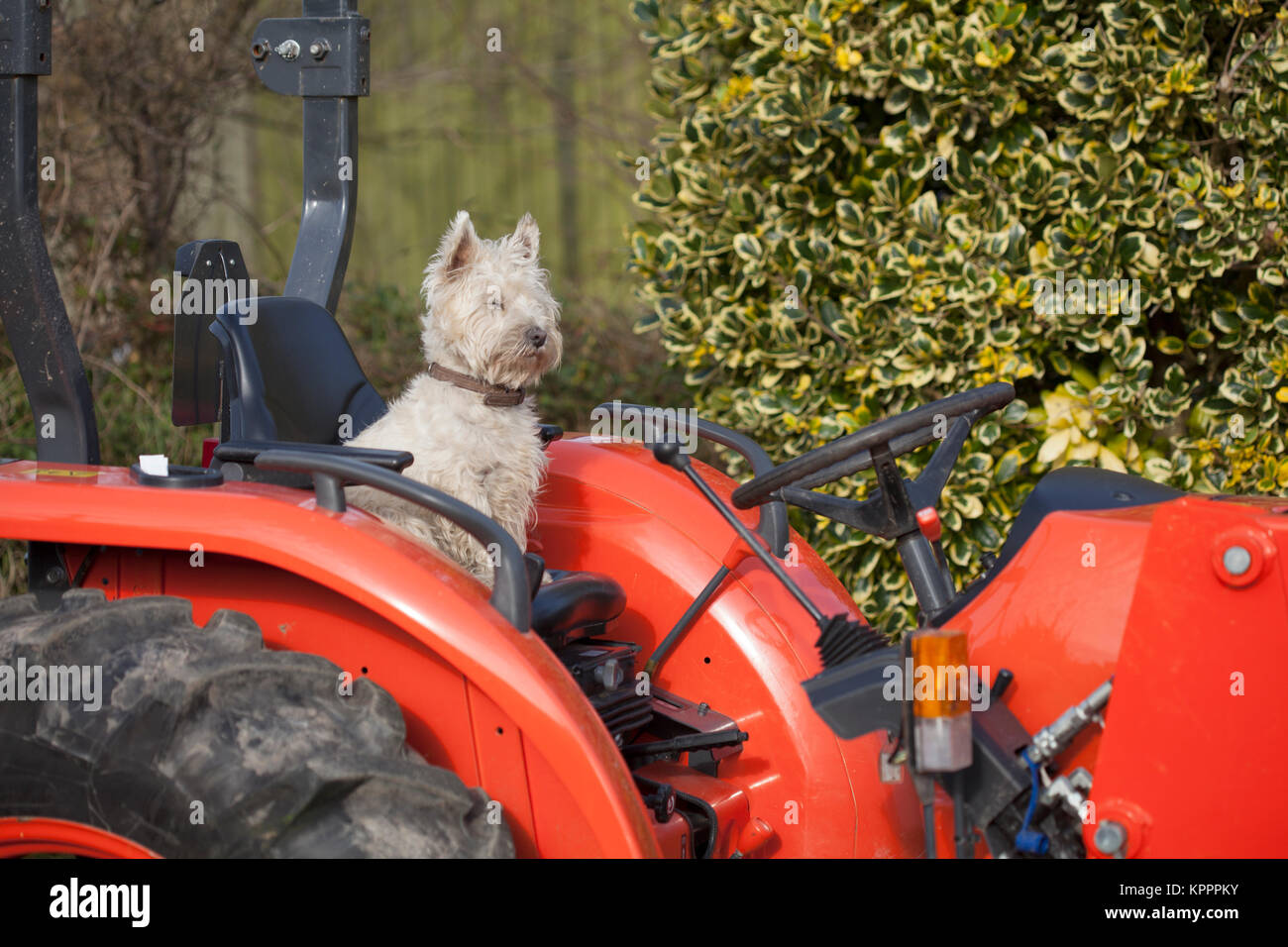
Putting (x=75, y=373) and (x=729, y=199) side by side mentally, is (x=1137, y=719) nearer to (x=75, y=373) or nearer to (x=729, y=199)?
(x=75, y=373)

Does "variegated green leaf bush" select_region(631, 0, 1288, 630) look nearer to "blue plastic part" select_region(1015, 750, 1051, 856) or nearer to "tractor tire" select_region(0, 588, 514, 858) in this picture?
"blue plastic part" select_region(1015, 750, 1051, 856)

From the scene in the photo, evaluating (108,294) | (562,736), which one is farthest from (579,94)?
(562,736)

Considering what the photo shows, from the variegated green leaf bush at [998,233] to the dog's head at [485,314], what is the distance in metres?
1.56

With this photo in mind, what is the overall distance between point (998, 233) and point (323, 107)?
2077 mm

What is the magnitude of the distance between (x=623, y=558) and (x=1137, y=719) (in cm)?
120

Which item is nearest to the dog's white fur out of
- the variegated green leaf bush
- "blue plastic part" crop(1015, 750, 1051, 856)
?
"blue plastic part" crop(1015, 750, 1051, 856)

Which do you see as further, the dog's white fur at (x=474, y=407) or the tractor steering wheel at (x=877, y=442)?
A: the dog's white fur at (x=474, y=407)

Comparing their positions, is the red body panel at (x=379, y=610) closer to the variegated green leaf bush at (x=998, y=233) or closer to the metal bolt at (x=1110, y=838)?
the metal bolt at (x=1110, y=838)

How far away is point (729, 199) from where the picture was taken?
4.23m

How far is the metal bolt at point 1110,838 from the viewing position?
175 centimetres

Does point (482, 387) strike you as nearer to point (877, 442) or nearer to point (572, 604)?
point (572, 604)

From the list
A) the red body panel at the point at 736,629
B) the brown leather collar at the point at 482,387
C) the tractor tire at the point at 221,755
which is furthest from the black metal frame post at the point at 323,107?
the tractor tire at the point at 221,755

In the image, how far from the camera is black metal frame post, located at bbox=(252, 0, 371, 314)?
8.76 feet

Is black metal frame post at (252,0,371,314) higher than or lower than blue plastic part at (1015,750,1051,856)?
higher
